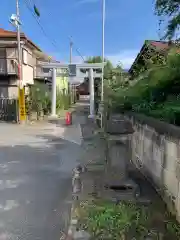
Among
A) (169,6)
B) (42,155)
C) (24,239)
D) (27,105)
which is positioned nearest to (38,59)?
(27,105)

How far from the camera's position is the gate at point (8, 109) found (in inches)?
679

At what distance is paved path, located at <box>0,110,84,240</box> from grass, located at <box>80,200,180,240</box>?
→ 60 cm

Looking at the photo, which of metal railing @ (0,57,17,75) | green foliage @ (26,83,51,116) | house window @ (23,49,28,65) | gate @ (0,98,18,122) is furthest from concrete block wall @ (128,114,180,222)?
house window @ (23,49,28,65)

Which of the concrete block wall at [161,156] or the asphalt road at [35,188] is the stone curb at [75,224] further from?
the concrete block wall at [161,156]

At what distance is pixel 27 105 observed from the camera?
57.7ft

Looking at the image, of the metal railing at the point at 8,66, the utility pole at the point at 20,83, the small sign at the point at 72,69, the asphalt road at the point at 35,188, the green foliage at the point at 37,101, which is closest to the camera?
the asphalt road at the point at 35,188

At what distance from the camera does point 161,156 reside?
407 centimetres

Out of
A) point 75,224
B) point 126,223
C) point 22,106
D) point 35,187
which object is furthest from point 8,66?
point 126,223

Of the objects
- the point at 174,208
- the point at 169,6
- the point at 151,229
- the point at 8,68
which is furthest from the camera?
the point at 8,68

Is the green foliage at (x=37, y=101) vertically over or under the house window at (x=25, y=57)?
under

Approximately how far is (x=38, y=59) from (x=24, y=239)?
940 inches

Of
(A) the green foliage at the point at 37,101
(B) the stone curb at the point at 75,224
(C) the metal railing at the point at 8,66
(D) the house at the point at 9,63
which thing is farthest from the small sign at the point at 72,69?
(B) the stone curb at the point at 75,224

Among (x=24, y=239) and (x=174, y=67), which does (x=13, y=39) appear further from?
(x=24, y=239)

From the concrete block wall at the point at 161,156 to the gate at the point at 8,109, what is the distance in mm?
12807
